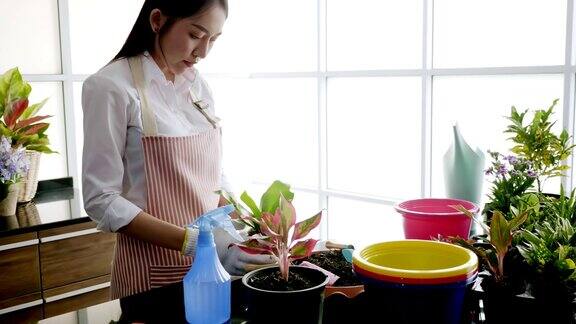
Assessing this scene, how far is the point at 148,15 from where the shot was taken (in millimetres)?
1679

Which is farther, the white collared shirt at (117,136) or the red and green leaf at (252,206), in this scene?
the white collared shirt at (117,136)

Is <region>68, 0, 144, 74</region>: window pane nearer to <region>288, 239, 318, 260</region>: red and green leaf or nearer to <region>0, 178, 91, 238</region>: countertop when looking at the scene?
A: <region>0, 178, 91, 238</region>: countertop

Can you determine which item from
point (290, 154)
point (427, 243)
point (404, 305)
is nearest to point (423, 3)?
point (290, 154)

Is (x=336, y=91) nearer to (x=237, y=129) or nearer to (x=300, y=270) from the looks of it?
(x=237, y=129)

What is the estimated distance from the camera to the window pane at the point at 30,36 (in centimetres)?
288

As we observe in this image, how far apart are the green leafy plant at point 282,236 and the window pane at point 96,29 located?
240 centimetres

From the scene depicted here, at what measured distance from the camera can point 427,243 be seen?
3.84ft

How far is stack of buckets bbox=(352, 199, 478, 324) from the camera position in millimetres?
975

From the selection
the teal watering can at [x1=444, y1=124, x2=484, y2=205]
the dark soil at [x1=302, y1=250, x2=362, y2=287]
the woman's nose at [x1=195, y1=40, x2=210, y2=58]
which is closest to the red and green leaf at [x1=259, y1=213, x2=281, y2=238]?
the dark soil at [x1=302, y1=250, x2=362, y2=287]

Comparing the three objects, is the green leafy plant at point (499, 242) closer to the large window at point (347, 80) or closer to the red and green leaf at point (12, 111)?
the large window at point (347, 80)

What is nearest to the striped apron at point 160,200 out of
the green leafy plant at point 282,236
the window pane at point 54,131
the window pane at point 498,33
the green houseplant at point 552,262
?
the green leafy plant at point 282,236

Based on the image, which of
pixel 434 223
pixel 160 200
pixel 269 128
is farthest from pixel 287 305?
pixel 269 128

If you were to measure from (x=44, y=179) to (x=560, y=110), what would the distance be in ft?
8.64

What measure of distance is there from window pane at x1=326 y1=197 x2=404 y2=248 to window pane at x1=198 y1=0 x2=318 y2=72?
3.11 ft
